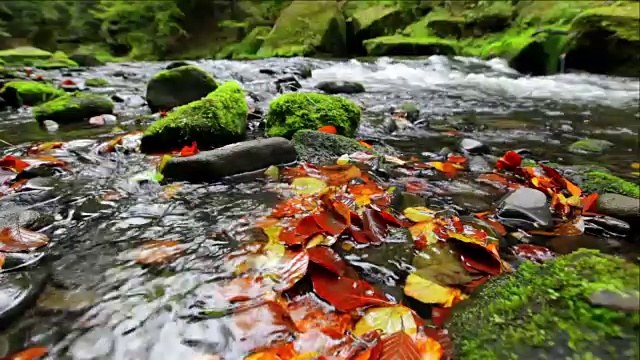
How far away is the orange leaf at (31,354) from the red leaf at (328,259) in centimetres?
102

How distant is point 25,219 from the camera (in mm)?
2225

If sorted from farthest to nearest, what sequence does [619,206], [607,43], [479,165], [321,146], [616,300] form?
[607,43] < [321,146] < [479,165] < [619,206] < [616,300]

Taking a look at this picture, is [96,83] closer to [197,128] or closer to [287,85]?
[287,85]

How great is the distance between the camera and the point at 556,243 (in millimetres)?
2150

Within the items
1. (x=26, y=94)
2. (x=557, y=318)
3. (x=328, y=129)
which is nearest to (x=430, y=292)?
(x=557, y=318)

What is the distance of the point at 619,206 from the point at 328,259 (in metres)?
1.81

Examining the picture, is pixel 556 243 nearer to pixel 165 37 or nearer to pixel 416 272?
pixel 416 272

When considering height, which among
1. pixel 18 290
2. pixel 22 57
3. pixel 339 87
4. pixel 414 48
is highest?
pixel 22 57

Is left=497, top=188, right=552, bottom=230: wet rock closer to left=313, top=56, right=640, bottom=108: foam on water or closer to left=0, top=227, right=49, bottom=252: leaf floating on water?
left=0, top=227, right=49, bottom=252: leaf floating on water

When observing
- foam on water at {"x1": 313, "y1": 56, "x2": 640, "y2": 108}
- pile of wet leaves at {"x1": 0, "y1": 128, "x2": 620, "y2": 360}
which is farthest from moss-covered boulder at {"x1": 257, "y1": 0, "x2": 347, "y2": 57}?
pile of wet leaves at {"x1": 0, "y1": 128, "x2": 620, "y2": 360}

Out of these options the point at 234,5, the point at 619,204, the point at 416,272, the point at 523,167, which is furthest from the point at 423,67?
the point at 234,5

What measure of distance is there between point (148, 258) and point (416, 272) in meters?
1.27

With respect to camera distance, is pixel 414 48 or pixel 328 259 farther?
pixel 414 48

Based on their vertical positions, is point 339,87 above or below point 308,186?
above
